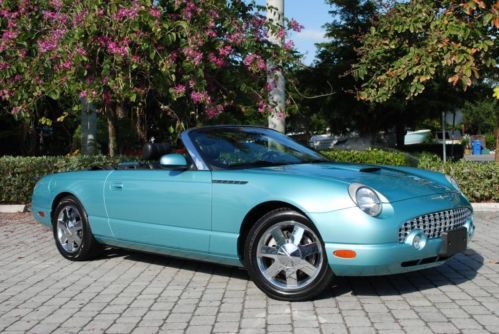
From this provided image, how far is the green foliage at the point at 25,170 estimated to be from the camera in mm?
10703

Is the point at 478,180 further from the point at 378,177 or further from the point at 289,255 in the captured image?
the point at 289,255

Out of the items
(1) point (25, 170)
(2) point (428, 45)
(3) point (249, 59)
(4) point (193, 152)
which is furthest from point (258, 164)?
(1) point (25, 170)

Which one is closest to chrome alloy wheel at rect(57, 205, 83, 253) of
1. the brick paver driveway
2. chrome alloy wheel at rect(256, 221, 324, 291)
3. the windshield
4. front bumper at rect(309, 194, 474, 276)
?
the brick paver driveway

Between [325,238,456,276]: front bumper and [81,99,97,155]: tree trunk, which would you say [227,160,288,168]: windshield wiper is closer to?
[325,238,456,276]: front bumper

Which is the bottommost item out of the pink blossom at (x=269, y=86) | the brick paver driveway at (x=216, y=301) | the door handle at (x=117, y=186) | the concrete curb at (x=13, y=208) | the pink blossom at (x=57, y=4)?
the concrete curb at (x=13, y=208)

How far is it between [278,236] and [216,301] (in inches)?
29.6

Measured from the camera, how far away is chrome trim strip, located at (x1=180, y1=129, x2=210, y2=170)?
211 inches

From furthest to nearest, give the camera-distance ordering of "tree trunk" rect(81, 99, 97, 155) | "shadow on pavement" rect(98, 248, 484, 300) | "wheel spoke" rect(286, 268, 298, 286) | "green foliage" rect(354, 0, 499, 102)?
"tree trunk" rect(81, 99, 97, 155), "green foliage" rect(354, 0, 499, 102), "shadow on pavement" rect(98, 248, 484, 300), "wheel spoke" rect(286, 268, 298, 286)

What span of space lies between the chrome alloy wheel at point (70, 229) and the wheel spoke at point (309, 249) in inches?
115

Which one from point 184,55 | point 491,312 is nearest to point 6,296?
point 491,312

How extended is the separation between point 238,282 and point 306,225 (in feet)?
3.89

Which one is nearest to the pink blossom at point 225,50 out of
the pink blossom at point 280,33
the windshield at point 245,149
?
the pink blossom at point 280,33

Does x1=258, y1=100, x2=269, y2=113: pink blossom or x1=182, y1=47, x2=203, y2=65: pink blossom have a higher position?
x1=182, y1=47, x2=203, y2=65: pink blossom

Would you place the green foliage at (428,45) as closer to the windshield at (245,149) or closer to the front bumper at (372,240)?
the windshield at (245,149)
